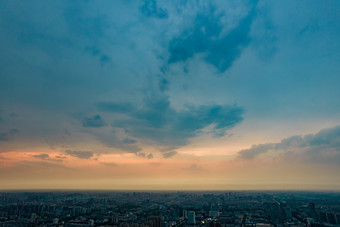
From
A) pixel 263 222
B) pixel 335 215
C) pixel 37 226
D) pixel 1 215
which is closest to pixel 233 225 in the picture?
pixel 263 222

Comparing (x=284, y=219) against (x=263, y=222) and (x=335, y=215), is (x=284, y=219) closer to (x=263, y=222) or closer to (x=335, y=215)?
(x=263, y=222)

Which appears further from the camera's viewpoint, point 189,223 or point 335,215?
point 189,223

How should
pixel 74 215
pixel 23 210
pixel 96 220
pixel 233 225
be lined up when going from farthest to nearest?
pixel 23 210 < pixel 74 215 < pixel 96 220 < pixel 233 225

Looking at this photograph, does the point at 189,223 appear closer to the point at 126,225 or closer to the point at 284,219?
the point at 126,225

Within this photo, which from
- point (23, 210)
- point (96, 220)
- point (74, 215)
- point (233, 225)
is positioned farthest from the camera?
point (23, 210)

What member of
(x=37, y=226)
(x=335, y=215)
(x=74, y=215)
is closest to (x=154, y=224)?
(x=37, y=226)

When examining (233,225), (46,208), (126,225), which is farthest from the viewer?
(46,208)

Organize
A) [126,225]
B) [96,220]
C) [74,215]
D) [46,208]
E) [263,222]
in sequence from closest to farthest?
[126,225] → [263,222] → [96,220] → [74,215] → [46,208]

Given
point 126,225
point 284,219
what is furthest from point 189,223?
point 284,219

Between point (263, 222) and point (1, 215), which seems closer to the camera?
point (263, 222)
